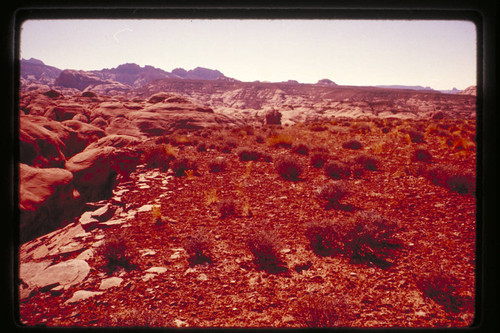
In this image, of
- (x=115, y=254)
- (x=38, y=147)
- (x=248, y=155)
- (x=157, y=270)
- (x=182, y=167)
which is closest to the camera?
(x=157, y=270)

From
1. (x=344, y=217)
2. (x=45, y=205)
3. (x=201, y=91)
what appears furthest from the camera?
(x=201, y=91)

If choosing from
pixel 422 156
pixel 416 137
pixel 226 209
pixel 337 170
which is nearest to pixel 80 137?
pixel 226 209

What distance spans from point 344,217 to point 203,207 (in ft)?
10.5

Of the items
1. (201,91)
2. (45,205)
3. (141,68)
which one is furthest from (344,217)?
(141,68)

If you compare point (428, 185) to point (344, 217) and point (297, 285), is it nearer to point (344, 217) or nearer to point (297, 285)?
point (344, 217)

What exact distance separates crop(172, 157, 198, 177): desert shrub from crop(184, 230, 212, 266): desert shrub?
15.0 feet

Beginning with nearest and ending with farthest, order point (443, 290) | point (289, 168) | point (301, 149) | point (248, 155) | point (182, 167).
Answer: point (443, 290), point (289, 168), point (182, 167), point (248, 155), point (301, 149)

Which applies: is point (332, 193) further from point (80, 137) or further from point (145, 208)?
point (80, 137)

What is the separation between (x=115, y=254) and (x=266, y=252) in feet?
7.84

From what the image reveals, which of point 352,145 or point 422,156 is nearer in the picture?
point 422,156

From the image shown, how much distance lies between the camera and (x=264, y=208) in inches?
214

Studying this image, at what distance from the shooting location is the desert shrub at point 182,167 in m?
8.15

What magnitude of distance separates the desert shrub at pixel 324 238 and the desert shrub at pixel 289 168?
3.03 metres

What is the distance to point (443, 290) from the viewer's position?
2748 millimetres
